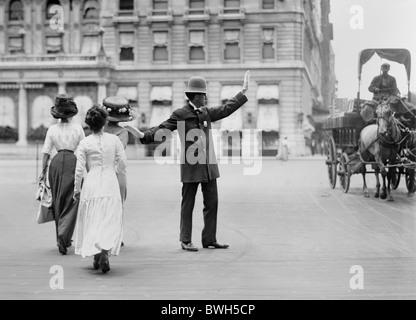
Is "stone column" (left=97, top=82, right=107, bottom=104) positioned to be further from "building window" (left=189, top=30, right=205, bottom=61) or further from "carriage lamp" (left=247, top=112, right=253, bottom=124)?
"carriage lamp" (left=247, top=112, right=253, bottom=124)

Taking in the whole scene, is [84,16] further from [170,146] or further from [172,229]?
[172,229]

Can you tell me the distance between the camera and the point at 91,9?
2073 inches

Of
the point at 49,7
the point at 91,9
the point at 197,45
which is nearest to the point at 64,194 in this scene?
the point at 197,45

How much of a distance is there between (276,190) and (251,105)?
29.1m

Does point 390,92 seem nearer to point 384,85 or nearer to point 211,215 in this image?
point 384,85

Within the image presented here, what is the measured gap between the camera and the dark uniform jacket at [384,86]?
16.2 metres

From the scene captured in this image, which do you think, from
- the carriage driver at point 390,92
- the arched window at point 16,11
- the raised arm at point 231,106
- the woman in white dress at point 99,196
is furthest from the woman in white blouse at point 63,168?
the arched window at point 16,11

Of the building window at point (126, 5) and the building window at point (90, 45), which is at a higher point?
the building window at point (126, 5)

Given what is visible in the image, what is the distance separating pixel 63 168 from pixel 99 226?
6.33 feet

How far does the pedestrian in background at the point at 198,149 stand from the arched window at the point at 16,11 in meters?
46.7

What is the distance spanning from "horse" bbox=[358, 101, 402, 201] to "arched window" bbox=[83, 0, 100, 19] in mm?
38985

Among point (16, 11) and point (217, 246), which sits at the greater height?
point (16, 11)

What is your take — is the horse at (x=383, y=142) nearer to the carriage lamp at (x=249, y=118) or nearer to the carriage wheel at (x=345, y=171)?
the carriage wheel at (x=345, y=171)

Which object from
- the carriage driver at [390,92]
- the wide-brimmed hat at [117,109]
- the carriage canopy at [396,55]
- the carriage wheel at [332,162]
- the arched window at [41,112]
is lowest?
the carriage wheel at [332,162]
